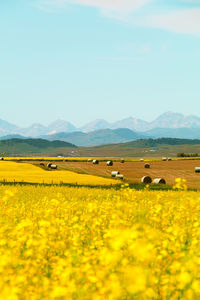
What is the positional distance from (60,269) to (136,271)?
1.67m

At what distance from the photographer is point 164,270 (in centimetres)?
680

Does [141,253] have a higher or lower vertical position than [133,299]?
higher

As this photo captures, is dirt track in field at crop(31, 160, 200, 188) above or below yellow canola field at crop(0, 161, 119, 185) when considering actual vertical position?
below

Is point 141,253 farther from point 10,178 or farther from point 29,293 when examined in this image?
point 10,178

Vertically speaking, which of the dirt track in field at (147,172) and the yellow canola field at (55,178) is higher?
the yellow canola field at (55,178)

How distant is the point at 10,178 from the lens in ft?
132

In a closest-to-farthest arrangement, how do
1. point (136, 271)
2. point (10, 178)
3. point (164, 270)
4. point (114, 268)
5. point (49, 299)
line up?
point (136, 271) < point (49, 299) < point (114, 268) < point (164, 270) < point (10, 178)

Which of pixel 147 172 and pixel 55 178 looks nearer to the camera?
pixel 55 178

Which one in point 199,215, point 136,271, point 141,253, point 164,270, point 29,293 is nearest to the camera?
point 136,271

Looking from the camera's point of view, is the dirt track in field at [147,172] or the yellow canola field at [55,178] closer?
the yellow canola field at [55,178]

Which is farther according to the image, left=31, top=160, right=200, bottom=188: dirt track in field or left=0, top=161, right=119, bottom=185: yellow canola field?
left=31, top=160, right=200, bottom=188: dirt track in field

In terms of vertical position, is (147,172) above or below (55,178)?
below

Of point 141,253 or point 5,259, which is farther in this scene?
point 5,259

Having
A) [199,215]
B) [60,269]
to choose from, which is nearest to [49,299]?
[60,269]
